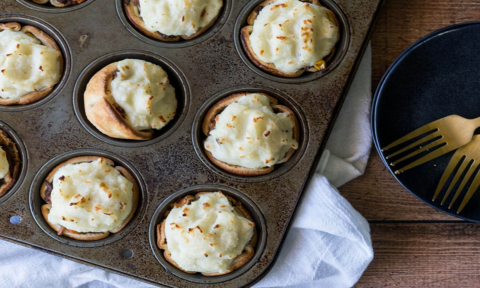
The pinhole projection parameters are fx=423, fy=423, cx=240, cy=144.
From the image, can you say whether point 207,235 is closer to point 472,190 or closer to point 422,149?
point 422,149

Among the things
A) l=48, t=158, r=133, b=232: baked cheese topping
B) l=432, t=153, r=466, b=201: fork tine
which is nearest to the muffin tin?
l=48, t=158, r=133, b=232: baked cheese topping

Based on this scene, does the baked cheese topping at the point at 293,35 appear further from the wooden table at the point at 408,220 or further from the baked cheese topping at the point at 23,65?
the baked cheese topping at the point at 23,65

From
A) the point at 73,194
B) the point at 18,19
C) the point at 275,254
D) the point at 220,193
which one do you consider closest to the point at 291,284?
the point at 275,254

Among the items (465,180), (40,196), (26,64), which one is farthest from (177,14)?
(465,180)

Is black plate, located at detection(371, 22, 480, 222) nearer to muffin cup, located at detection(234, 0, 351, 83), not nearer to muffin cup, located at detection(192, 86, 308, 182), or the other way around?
muffin cup, located at detection(234, 0, 351, 83)

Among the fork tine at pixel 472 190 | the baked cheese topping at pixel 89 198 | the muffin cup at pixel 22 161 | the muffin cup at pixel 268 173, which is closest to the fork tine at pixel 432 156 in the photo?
the fork tine at pixel 472 190

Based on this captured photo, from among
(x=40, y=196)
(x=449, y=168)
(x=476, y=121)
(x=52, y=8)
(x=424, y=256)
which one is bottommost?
(x=424, y=256)
